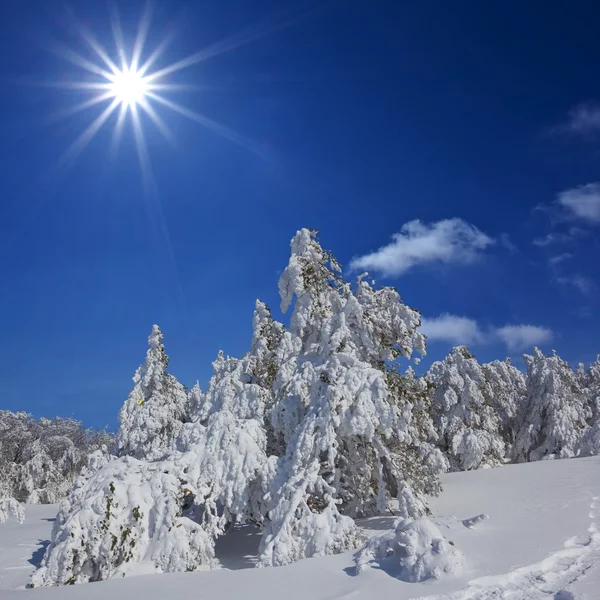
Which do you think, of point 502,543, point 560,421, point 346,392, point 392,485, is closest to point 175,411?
point 392,485

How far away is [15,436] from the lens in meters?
39.6

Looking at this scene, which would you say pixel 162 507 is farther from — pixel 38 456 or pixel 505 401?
pixel 505 401

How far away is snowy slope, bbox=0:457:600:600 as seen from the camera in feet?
19.6

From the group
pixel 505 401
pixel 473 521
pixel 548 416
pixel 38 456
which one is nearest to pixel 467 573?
pixel 473 521

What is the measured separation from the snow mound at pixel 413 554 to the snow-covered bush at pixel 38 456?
32982 millimetres

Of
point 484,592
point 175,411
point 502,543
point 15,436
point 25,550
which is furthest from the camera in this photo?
point 15,436

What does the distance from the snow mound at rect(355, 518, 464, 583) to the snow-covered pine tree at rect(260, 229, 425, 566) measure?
182cm

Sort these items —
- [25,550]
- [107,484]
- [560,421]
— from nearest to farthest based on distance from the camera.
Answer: [107,484], [25,550], [560,421]

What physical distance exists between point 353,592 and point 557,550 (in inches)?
139

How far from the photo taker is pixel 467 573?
6.38 metres

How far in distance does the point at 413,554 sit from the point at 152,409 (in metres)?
18.2

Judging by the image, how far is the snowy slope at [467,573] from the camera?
5988 mm

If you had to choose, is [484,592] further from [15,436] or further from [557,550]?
[15,436]

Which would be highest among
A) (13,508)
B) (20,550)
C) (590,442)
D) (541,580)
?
(590,442)
